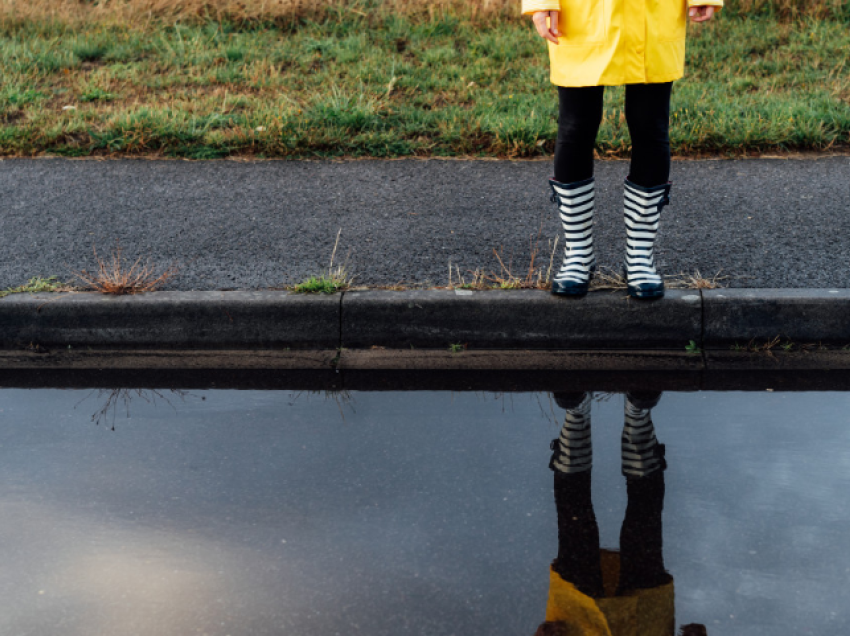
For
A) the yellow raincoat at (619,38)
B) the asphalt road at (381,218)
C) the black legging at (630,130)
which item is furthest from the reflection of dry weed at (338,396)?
the yellow raincoat at (619,38)

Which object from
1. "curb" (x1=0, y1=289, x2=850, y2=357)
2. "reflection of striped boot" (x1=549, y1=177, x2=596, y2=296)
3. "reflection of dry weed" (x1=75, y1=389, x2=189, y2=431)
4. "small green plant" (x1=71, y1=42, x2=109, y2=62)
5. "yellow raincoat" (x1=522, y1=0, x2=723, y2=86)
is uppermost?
"yellow raincoat" (x1=522, y1=0, x2=723, y2=86)

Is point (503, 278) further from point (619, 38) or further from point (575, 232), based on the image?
point (619, 38)

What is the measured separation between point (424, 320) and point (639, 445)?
1128mm

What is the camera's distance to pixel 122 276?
3938 millimetres

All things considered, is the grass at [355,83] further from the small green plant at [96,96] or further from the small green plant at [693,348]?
the small green plant at [693,348]

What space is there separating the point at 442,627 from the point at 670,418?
1388 millimetres

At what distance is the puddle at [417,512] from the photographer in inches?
87.1

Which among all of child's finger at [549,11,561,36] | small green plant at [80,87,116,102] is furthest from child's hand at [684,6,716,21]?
small green plant at [80,87,116,102]

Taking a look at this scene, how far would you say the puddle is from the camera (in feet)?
7.26

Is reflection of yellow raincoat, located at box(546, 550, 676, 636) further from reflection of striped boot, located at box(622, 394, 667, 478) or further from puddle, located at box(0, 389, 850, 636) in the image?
reflection of striped boot, located at box(622, 394, 667, 478)

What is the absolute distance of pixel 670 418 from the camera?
3182 millimetres

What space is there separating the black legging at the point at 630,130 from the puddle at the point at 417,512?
2.97 ft

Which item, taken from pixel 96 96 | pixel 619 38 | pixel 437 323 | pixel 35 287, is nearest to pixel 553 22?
pixel 619 38

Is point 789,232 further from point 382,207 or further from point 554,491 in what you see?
point 554,491
